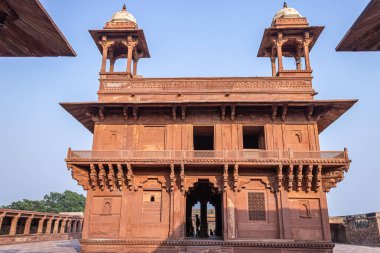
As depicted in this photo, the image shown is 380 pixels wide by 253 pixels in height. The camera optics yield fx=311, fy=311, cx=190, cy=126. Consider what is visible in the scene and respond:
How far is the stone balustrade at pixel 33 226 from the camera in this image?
2205cm

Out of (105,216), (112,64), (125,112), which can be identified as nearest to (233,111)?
(125,112)

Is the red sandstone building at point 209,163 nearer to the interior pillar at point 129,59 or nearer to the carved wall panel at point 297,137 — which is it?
the carved wall panel at point 297,137

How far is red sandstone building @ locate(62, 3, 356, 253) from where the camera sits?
521 inches

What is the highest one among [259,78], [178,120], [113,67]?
[113,67]

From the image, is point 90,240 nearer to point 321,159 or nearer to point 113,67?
point 113,67

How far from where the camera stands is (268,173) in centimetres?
1408

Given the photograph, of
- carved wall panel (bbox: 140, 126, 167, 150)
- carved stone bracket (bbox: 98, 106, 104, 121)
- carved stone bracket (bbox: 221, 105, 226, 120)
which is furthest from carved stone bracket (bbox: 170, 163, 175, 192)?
carved stone bracket (bbox: 98, 106, 104, 121)

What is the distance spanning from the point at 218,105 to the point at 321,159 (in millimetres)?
5051

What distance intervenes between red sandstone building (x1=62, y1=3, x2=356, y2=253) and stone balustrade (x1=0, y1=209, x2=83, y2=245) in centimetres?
1176

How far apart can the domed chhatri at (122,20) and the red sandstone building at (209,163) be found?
310 cm

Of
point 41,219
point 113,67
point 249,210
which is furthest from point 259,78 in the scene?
point 41,219

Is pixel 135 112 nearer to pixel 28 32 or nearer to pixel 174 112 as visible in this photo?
pixel 174 112

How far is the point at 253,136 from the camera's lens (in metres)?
17.4

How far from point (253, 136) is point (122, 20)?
31.8ft
